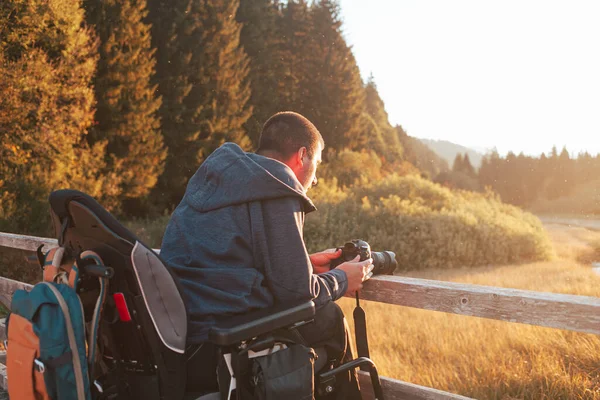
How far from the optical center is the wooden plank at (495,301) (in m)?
1.86

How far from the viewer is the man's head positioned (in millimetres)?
2438

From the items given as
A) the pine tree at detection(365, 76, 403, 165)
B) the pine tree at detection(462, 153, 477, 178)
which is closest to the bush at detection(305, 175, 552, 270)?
the pine tree at detection(365, 76, 403, 165)

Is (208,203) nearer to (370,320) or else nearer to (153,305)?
(153,305)

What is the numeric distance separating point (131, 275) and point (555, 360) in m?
3.07

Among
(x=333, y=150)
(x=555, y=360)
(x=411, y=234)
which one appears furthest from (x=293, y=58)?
(x=555, y=360)

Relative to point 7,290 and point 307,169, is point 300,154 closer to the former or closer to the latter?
point 307,169

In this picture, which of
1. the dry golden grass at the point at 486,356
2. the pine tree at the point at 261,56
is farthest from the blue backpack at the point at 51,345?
the pine tree at the point at 261,56

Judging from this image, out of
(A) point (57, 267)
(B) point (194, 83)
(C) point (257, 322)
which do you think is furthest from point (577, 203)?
(A) point (57, 267)

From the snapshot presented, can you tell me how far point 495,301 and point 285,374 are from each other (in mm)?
815

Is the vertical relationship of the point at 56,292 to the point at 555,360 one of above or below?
above

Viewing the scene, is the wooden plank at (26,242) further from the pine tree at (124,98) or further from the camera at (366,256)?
the pine tree at (124,98)

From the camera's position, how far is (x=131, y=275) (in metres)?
1.97

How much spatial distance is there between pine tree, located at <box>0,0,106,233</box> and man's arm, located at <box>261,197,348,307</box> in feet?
33.0

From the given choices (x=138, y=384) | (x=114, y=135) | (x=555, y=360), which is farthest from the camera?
(x=114, y=135)
